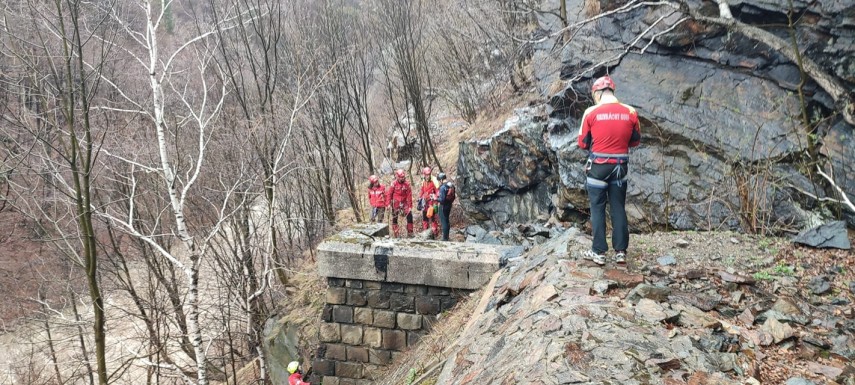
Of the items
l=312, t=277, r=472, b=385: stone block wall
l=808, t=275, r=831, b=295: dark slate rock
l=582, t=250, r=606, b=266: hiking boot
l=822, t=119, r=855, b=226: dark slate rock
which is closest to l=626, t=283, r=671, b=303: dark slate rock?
l=582, t=250, r=606, b=266: hiking boot

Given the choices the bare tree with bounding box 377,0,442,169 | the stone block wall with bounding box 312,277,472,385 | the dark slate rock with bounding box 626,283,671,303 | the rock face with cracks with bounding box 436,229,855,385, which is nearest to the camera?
the rock face with cracks with bounding box 436,229,855,385

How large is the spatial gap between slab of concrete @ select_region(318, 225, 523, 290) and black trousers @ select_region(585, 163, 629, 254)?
1.98 meters

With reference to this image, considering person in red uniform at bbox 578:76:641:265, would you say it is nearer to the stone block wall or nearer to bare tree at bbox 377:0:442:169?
the stone block wall

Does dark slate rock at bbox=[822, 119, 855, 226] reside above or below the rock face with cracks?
above

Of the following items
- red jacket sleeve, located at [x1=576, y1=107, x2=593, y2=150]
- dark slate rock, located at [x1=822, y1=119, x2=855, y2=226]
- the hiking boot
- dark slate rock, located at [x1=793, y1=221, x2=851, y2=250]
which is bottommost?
dark slate rock, located at [x1=793, y1=221, x2=851, y2=250]

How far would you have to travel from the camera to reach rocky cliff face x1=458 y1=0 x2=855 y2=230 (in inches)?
260

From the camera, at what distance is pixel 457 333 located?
18.8ft

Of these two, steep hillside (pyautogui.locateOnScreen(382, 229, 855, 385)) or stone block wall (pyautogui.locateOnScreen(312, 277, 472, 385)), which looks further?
stone block wall (pyautogui.locateOnScreen(312, 277, 472, 385))

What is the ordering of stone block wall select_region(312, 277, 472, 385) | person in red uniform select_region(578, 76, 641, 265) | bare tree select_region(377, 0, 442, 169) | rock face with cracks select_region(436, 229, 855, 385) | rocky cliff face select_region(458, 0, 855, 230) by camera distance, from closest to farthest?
rock face with cracks select_region(436, 229, 855, 385) → person in red uniform select_region(578, 76, 641, 265) → rocky cliff face select_region(458, 0, 855, 230) → stone block wall select_region(312, 277, 472, 385) → bare tree select_region(377, 0, 442, 169)

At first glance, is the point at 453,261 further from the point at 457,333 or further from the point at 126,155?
the point at 126,155

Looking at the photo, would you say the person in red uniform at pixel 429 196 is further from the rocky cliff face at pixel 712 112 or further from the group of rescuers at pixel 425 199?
the rocky cliff face at pixel 712 112

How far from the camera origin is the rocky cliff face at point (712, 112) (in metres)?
6.61

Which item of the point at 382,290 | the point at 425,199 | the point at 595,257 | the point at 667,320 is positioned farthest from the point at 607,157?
the point at 425,199

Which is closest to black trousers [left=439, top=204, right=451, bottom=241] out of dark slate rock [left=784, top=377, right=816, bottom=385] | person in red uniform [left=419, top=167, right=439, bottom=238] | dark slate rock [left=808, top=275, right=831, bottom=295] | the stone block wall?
person in red uniform [left=419, top=167, right=439, bottom=238]
